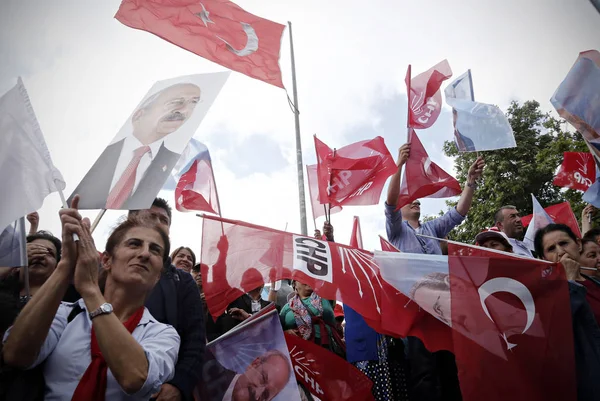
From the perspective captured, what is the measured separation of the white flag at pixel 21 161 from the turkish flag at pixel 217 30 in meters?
2.11

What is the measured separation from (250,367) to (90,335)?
3.34 feet

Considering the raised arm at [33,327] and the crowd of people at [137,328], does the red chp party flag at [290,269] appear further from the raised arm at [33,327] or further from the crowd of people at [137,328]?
the raised arm at [33,327]

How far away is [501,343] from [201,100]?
90.2 inches


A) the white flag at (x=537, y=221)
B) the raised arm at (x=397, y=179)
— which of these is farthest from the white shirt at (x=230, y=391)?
the white flag at (x=537, y=221)

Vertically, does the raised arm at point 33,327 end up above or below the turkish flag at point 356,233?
below

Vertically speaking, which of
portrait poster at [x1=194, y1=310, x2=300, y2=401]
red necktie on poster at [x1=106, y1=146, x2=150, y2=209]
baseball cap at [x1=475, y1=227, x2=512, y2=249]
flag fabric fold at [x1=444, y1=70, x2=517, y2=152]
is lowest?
portrait poster at [x1=194, y1=310, x2=300, y2=401]

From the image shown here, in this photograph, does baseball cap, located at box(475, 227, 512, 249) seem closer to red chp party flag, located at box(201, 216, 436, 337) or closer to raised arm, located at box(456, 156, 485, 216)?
raised arm, located at box(456, 156, 485, 216)

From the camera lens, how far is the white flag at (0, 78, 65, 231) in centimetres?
186

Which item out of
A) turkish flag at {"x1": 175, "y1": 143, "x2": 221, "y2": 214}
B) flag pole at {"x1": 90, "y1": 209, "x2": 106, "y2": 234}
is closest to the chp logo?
flag pole at {"x1": 90, "y1": 209, "x2": 106, "y2": 234}

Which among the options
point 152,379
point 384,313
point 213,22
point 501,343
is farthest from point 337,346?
point 213,22

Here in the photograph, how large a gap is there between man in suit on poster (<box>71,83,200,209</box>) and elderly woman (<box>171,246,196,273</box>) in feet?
5.91

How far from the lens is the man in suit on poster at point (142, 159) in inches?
81.0

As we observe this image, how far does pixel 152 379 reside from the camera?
5.22 ft

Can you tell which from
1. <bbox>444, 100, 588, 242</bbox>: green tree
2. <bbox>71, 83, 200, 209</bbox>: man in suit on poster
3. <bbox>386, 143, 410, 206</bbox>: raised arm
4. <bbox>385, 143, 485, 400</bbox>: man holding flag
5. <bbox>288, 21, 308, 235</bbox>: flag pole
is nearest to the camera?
<bbox>71, 83, 200, 209</bbox>: man in suit on poster
